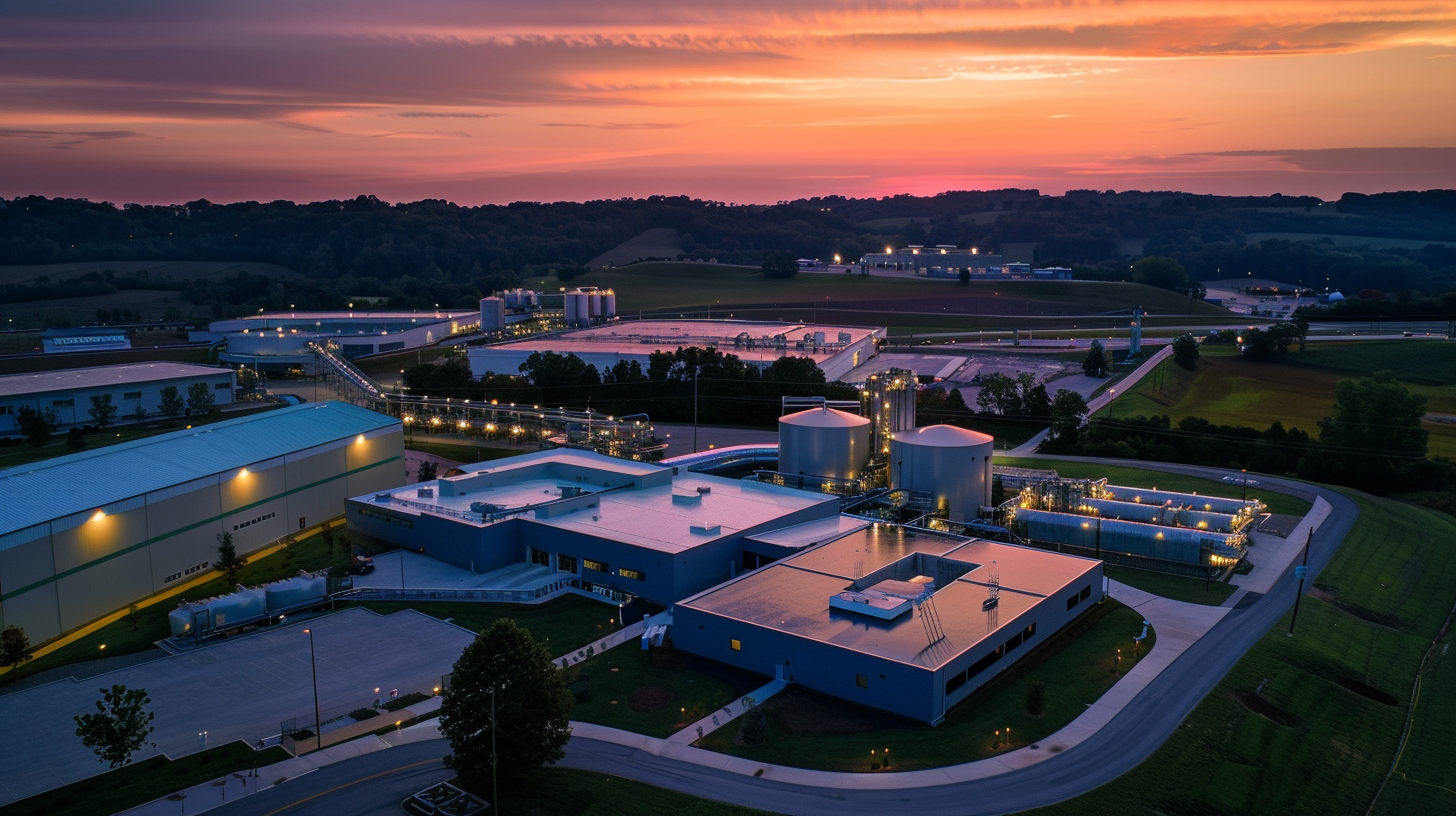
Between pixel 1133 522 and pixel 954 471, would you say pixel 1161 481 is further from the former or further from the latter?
pixel 954 471

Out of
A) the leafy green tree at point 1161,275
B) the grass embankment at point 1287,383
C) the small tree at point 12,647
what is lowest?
the small tree at point 12,647

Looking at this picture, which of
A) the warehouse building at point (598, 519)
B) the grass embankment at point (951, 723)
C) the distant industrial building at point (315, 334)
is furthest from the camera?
the distant industrial building at point (315, 334)

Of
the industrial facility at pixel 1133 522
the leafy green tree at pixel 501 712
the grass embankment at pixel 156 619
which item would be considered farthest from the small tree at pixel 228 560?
the industrial facility at pixel 1133 522

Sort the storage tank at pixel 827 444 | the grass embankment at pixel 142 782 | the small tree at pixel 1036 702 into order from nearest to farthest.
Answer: the grass embankment at pixel 142 782 < the small tree at pixel 1036 702 < the storage tank at pixel 827 444

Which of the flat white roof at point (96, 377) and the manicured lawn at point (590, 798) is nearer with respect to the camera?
the manicured lawn at point (590, 798)

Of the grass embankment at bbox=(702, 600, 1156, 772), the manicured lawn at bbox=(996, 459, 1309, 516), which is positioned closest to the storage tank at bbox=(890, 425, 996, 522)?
the manicured lawn at bbox=(996, 459, 1309, 516)

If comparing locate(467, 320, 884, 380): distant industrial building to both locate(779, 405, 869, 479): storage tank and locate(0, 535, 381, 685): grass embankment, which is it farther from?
locate(0, 535, 381, 685): grass embankment

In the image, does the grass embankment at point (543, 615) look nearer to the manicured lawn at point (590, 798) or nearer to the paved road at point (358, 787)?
the paved road at point (358, 787)
